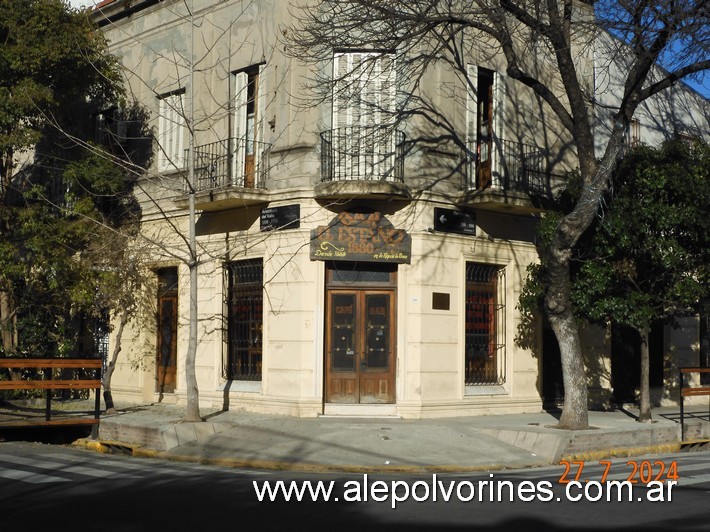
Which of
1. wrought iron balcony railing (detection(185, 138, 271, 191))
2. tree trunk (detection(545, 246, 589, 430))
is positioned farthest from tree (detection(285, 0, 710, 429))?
wrought iron balcony railing (detection(185, 138, 271, 191))

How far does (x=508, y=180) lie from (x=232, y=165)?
571cm

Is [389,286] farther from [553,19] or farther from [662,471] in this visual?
[662,471]

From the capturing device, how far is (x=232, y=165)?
19.3 metres

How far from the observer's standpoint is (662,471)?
11727 mm

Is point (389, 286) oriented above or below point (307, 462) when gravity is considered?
above

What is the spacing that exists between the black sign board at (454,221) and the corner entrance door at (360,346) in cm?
166

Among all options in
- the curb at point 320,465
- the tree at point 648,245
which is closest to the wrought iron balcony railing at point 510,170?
the tree at point 648,245

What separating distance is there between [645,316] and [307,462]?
22.9ft

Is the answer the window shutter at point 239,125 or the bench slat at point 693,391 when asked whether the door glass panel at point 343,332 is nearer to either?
the window shutter at point 239,125

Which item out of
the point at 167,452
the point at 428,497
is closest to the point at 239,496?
the point at 428,497

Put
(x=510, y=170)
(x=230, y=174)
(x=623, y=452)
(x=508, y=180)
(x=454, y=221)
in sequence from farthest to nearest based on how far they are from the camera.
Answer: (x=510, y=170) → (x=508, y=180) → (x=230, y=174) → (x=454, y=221) → (x=623, y=452)

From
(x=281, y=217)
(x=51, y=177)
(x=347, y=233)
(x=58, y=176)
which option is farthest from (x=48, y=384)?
(x=58, y=176)

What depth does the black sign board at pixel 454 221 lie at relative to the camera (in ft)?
60.8

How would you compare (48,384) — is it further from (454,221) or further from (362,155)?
(454,221)
